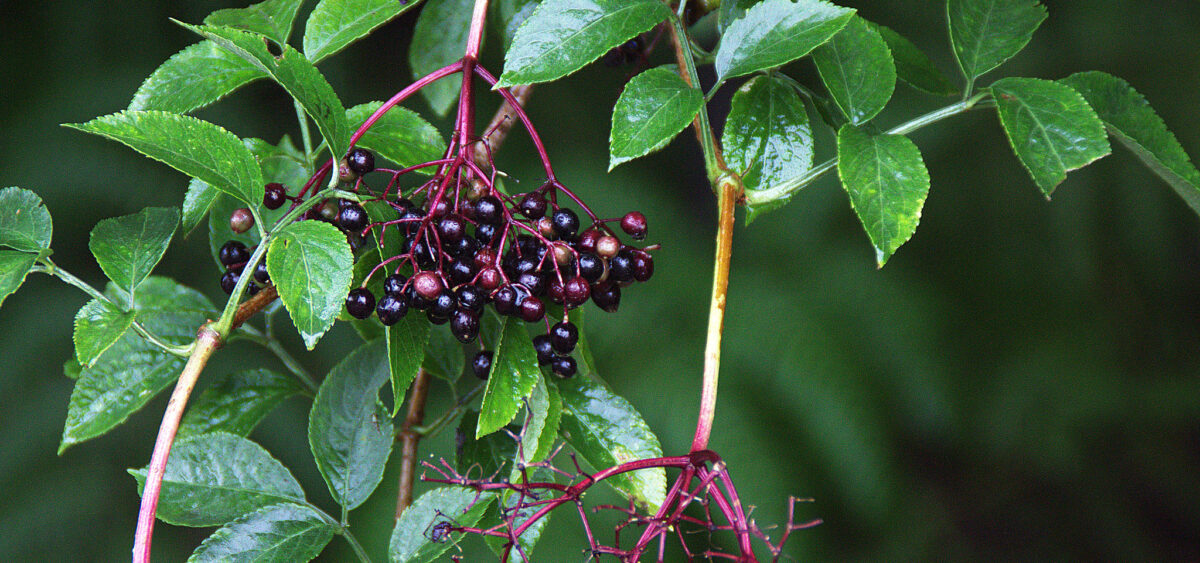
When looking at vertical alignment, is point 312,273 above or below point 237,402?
above

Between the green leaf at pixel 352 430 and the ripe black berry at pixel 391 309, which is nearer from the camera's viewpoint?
the ripe black berry at pixel 391 309

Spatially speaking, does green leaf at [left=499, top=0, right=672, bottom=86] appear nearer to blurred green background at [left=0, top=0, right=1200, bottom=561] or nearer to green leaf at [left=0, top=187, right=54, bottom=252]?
green leaf at [left=0, top=187, right=54, bottom=252]

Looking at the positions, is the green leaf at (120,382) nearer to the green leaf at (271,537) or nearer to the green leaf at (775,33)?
the green leaf at (271,537)

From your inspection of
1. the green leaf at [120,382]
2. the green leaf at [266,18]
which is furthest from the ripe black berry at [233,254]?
the green leaf at [266,18]

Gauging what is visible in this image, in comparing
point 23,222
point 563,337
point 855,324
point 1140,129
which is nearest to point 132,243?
point 23,222

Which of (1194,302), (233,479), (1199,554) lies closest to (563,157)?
(233,479)

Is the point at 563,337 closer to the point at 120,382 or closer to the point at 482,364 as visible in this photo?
the point at 482,364

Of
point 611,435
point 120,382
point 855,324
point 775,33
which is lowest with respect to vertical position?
point 855,324

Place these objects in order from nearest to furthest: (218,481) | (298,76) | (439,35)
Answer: (298,76)
(218,481)
(439,35)

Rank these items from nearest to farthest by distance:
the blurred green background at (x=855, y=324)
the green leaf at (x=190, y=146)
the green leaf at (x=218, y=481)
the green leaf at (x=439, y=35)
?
1. the green leaf at (x=190, y=146)
2. the green leaf at (x=218, y=481)
3. the green leaf at (x=439, y=35)
4. the blurred green background at (x=855, y=324)
